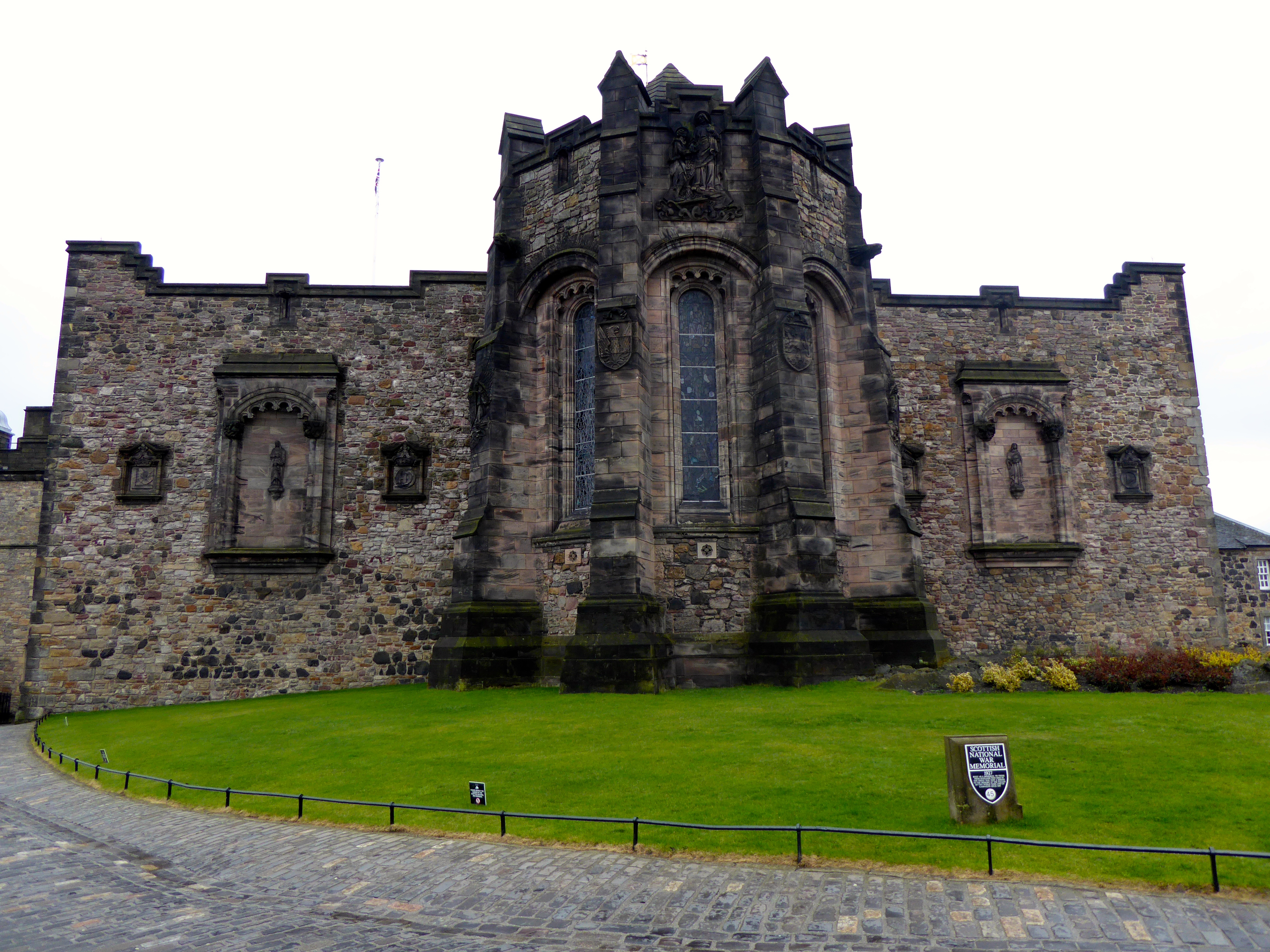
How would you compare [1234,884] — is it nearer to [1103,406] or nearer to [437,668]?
[437,668]

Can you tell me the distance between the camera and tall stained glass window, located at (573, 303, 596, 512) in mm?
16062

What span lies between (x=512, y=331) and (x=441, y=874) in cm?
1222

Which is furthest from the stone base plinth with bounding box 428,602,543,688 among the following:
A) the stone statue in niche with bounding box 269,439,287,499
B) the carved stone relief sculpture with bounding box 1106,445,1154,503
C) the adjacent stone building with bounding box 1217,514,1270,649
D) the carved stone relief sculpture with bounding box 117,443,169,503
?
the adjacent stone building with bounding box 1217,514,1270,649

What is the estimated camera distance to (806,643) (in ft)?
43.7

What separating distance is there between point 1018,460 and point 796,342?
1114 cm

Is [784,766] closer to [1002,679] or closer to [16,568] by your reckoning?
[1002,679]

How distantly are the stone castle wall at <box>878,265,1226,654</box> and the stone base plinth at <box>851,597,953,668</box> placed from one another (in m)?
6.51

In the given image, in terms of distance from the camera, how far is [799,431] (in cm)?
1452

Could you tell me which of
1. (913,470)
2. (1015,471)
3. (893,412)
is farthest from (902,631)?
(1015,471)

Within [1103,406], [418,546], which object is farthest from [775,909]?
[1103,406]

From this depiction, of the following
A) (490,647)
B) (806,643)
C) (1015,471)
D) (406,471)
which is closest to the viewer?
(806,643)

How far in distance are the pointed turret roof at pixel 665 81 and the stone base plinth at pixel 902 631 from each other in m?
11.5

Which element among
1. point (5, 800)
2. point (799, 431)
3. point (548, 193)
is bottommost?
point (5, 800)

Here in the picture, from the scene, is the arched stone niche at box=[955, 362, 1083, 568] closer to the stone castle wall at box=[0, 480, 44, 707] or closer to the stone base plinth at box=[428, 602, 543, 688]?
the stone base plinth at box=[428, 602, 543, 688]
